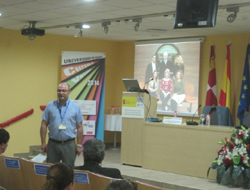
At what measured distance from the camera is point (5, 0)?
6211 millimetres

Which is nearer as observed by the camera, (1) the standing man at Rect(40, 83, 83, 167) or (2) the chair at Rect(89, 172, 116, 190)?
(2) the chair at Rect(89, 172, 116, 190)

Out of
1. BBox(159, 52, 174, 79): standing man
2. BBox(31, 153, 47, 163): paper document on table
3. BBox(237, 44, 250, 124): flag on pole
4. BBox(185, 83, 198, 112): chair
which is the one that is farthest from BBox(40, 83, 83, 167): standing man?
BBox(159, 52, 174, 79): standing man

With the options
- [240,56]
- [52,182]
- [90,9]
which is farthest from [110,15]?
[52,182]

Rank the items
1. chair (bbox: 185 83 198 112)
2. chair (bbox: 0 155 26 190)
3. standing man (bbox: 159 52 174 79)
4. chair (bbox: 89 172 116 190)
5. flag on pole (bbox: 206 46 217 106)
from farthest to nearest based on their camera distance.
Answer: standing man (bbox: 159 52 174 79), chair (bbox: 185 83 198 112), flag on pole (bbox: 206 46 217 106), chair (bbox: 0 155 26 190), chair (bbox: 89 172 116 190)

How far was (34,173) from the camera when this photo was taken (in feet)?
13.0

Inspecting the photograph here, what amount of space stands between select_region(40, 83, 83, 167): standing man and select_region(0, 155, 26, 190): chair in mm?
913

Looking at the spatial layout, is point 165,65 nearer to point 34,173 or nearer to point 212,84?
point 212,84

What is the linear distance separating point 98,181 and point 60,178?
3.27 feet

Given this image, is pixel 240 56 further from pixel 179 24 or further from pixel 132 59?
pixel 179 24

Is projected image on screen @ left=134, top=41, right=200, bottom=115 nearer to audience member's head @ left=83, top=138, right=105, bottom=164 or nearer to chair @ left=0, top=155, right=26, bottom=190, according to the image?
chair @ left=0, top=155, right=26, bottom=190

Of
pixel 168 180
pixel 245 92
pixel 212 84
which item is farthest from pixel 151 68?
pixel 168 180

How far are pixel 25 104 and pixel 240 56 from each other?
480 cm

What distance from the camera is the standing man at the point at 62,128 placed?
5.21 meters

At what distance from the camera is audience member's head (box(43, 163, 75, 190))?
2436 millimetres
